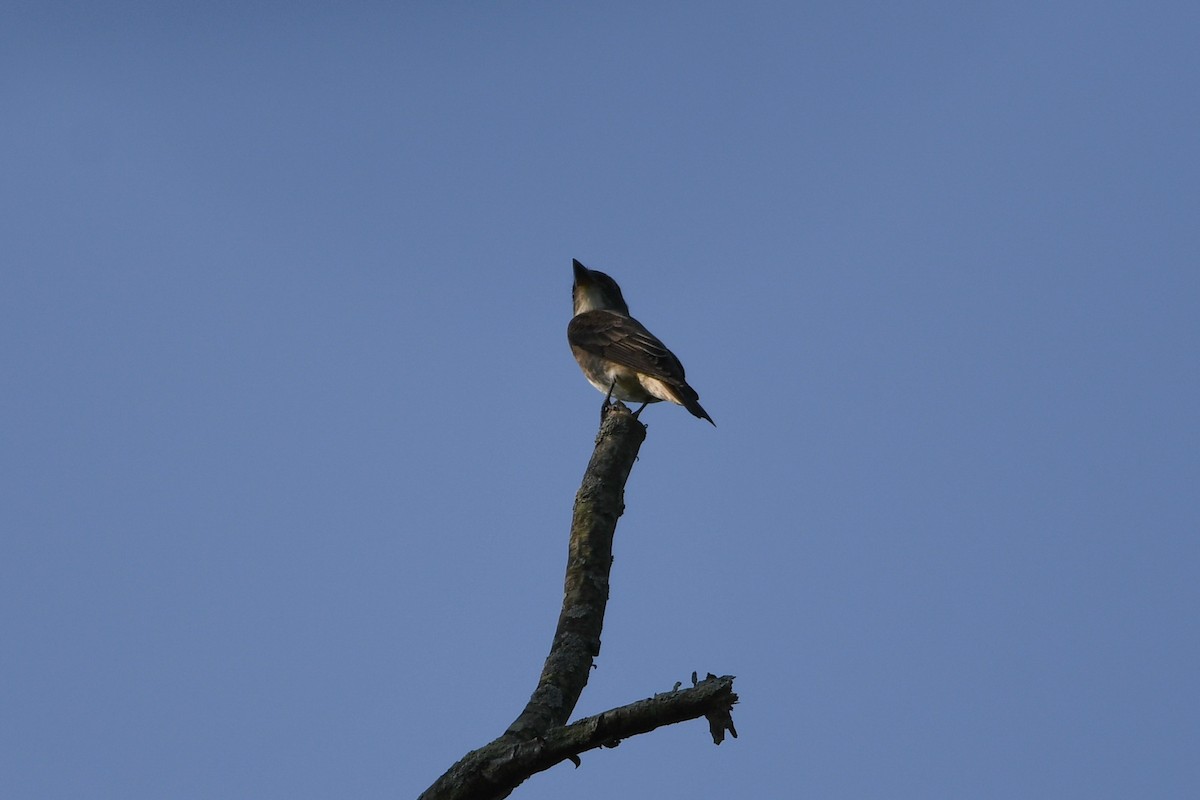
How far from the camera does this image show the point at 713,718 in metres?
3.41

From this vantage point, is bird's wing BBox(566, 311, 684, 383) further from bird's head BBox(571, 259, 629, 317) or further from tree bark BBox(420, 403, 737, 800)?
tree bark BBox(420, 403, 737, 800)

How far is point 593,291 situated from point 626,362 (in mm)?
3552

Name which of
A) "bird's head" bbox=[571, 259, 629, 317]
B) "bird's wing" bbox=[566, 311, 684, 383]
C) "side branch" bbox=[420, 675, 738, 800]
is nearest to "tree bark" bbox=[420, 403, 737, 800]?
"side branch" bbox=[420, 675, 738, 800]

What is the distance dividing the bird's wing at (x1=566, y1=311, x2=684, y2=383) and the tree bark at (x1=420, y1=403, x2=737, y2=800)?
4.02 metres

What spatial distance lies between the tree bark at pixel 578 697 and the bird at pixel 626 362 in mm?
3115

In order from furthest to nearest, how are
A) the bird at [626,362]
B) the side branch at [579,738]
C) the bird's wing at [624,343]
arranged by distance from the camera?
1. the bird's wing at [624,343]
2. the bird at [626,362]
3. the side branch at [579,738]

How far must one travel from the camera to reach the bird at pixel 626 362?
962 centimetres

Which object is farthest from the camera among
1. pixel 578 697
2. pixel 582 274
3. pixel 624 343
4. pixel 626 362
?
pixel 582 274

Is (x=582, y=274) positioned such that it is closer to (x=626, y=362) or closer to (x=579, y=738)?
(x=626, y=362)

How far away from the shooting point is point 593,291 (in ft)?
44.9

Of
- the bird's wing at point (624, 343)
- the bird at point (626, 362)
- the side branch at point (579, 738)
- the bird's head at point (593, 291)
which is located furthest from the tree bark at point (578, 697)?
the bird's head at point (593, 291)

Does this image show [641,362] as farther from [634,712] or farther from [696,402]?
[634,712]

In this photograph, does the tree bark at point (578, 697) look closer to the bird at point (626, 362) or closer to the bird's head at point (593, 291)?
the bird at point (626, 362)

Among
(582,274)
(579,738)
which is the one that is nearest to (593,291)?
(582,274)
